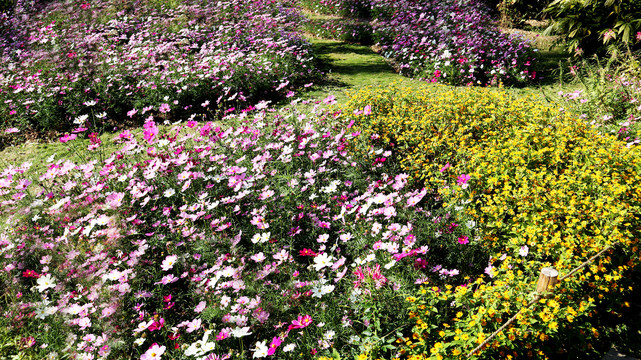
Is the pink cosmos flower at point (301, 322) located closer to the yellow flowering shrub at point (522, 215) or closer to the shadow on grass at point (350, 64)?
the yellow flowering shrub at point (522, 215)

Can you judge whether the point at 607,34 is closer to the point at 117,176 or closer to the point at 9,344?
the point at 117,176

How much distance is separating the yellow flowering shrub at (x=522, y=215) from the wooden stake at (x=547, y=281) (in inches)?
1.9

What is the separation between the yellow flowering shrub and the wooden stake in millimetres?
49

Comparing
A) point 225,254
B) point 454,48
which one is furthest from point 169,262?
point 454,48

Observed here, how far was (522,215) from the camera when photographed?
2.78 metres

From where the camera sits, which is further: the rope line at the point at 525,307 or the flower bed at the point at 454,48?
the flower bed at the point at 454,48

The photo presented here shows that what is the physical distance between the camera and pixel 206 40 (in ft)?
26.0

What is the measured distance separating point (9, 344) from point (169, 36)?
6504 mm

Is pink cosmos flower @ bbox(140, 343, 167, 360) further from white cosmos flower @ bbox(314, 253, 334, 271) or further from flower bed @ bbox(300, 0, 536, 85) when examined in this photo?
flower bed @ bbox(300, 0, 536, 85)

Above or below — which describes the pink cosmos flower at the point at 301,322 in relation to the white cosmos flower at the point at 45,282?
above

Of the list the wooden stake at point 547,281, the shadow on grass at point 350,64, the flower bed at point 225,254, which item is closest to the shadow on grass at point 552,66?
the shadow on grass at point 350,64

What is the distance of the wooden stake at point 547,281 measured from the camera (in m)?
2.10

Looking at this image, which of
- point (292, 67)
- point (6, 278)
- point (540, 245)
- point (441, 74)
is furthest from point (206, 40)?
point (540, 245)

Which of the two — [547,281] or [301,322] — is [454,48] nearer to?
[547,281]
